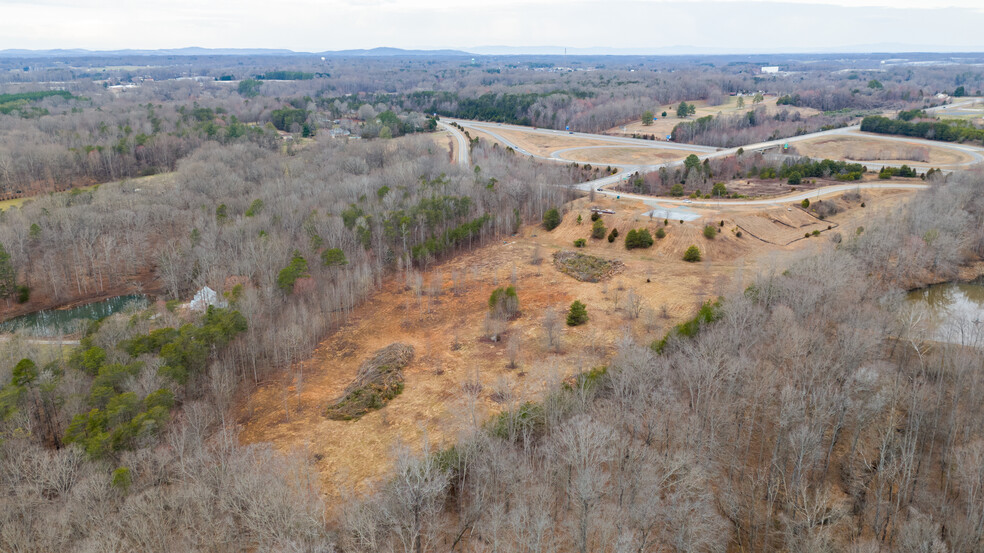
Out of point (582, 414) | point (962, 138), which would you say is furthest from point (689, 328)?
point (962, 138)

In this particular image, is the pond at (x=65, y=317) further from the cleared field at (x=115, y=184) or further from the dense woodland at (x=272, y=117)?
the dense woodland at (x=272, y=117)

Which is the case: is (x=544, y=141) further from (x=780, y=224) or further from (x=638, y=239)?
(x=780, y=224)

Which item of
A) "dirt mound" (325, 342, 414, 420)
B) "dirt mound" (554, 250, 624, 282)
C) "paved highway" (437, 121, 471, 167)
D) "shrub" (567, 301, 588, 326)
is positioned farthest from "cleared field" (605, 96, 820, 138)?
"dirt mound" (325, 342, 414, 420)

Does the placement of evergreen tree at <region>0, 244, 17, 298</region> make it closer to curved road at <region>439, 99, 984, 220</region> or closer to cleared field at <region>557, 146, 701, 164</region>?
curved road at <region>439, 99, 984, 220</region>

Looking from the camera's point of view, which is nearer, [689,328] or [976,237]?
[689,328]

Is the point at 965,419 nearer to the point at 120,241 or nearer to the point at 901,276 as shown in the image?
the point at 901,276
